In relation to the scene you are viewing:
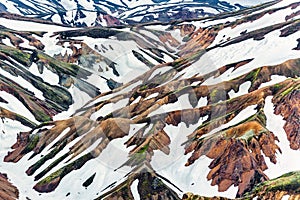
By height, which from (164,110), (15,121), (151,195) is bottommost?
(151,195)

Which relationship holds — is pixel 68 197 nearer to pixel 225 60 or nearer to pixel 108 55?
pixel 225 60

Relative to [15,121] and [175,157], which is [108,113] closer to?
[15,121]

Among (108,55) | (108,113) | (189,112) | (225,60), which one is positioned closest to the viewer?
(189,112)

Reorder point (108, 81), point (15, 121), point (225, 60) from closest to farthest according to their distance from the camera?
point (15, 121)
point (225, 60)
point (108, 81)

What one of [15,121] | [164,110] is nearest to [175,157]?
[164,110]

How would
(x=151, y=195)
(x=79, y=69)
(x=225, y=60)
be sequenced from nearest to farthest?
(x=151, y=195), (x=225, y=60), (x=79, y=69)

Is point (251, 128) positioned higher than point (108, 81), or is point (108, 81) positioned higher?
point (108, 81)

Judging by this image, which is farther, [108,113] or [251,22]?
[251,22]

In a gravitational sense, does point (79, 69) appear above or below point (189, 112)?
above

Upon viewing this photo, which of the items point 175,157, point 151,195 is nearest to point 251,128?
point 175,157
